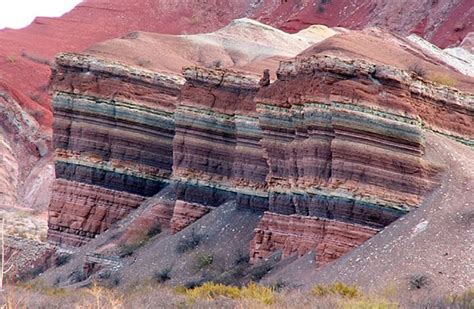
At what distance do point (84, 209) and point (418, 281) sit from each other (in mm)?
23943

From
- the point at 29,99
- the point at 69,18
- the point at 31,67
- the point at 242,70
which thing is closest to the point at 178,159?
the point at 242,70

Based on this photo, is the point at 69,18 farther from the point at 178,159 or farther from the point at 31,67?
the point at 178,159

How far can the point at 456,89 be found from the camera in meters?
35.2

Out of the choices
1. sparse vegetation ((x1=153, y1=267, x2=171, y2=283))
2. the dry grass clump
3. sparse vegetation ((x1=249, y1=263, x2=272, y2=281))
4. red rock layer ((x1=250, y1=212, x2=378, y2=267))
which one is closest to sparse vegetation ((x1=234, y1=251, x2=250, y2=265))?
red rock layer ((x1=250, y1=212, x2=378, y2=267))

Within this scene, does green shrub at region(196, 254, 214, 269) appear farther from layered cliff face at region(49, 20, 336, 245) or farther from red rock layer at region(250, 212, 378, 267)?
layered cliff face at region(49, 20, 336, 245)

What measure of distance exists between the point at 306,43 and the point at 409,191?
3114 centimetres

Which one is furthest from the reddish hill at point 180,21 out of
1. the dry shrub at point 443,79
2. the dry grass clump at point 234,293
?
the dry grass clump at point 234,293

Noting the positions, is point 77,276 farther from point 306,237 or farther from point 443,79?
point 443,79

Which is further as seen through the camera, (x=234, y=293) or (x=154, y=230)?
(x=154, y=230)

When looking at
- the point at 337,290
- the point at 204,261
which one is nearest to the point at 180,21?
the point at 204,261

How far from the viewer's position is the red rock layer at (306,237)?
108ft

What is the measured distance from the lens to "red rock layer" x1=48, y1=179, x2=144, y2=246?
50156 mm

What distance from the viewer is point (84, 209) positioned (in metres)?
50.5

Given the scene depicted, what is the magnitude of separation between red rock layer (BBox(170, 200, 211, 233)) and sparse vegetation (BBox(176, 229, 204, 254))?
5.92ft
